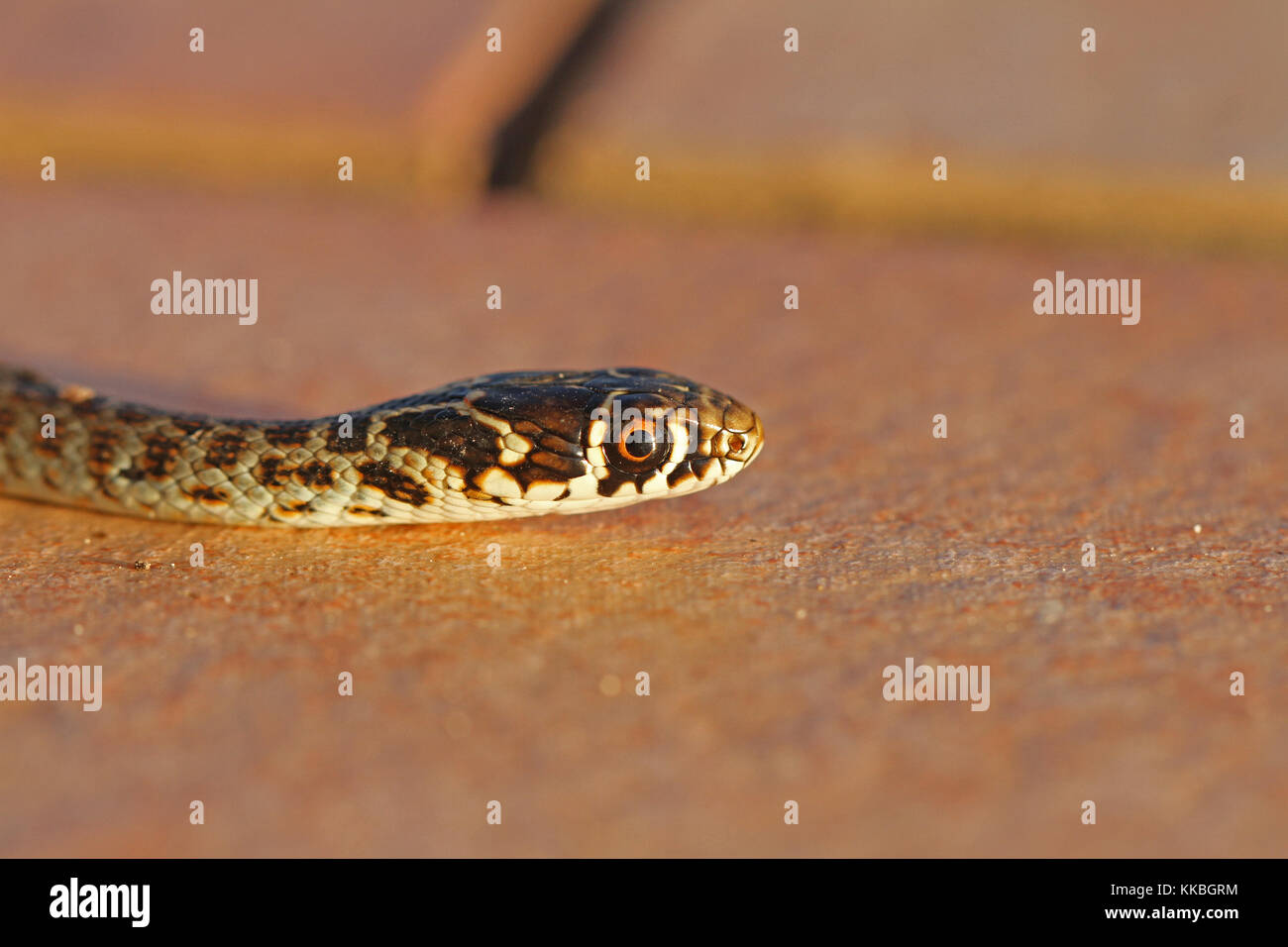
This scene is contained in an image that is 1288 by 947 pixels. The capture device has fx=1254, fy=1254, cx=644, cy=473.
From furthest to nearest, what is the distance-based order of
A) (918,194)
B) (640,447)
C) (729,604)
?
1. (918,194)
2. (640,447)
3. (729,604)

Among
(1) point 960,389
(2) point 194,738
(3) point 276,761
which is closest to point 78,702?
(2) point 194,738

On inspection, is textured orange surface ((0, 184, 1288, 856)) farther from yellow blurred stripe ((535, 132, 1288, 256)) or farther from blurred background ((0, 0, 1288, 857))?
yellow blurred stripe ((535, 132, 1288, 256))

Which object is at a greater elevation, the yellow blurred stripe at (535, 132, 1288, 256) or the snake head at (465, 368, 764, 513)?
the yellow blurred stripe at (535, 132, 1288, 256)

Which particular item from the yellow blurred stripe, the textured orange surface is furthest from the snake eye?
the yellow blurred stripe

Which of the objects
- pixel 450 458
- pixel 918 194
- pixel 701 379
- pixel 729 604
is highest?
pixel 918 194

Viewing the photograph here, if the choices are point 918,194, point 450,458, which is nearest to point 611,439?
point 450,458

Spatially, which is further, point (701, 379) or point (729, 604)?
point (701, 379)

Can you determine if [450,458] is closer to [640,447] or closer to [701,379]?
[640,447]
